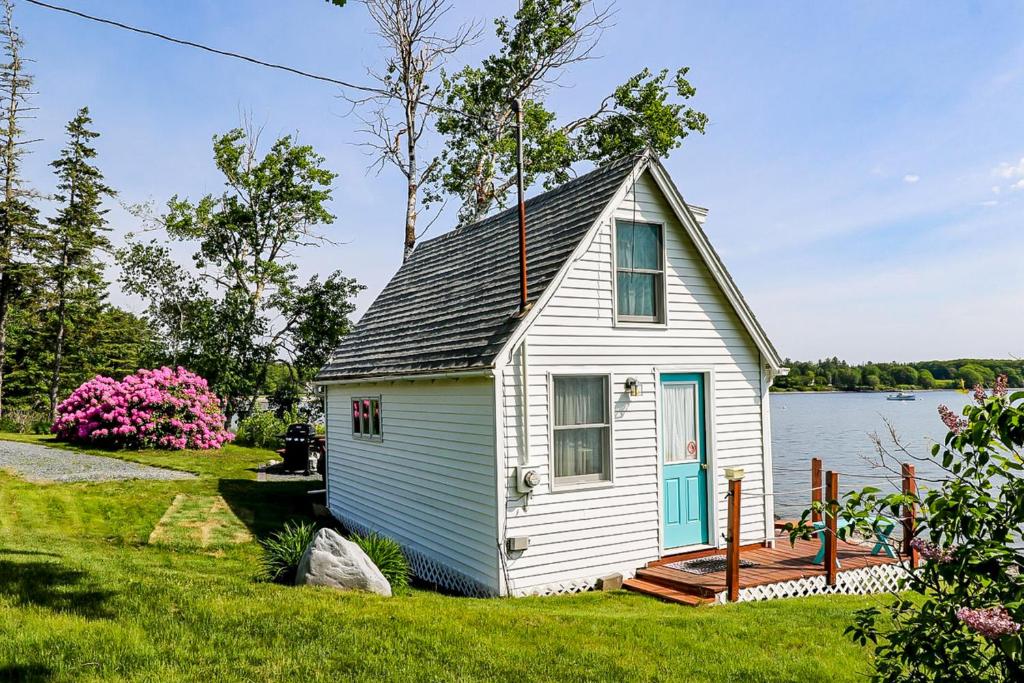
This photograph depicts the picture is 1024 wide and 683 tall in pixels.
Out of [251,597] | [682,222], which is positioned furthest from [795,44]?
[251,597]

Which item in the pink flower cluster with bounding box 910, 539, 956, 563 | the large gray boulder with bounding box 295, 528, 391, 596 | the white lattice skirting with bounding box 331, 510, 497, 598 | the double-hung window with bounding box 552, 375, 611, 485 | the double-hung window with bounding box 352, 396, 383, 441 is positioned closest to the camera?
the pink flower cluster with bounding box 910, 539, 956, 563

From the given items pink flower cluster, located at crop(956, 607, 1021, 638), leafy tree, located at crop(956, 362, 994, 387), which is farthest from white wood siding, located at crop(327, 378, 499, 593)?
pink flower cluster, located at crop(956, 607, 1021, 638)

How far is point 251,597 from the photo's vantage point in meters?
7.36

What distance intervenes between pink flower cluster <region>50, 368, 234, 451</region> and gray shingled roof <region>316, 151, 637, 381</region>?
10.5 metres

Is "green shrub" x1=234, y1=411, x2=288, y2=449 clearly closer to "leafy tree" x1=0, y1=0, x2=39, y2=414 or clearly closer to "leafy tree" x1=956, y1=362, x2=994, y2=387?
"leafy tree" x1=0, y1=0, x2=39, y2=414

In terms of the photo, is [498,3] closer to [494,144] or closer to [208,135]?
[494,144]

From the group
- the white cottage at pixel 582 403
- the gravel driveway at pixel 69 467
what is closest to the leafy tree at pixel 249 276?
the gravel driveway at pixel 69 467

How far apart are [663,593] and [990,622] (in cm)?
653

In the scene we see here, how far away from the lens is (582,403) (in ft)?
32.5

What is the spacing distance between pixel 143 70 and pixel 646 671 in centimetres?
1395

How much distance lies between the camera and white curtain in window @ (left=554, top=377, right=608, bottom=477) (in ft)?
31.7

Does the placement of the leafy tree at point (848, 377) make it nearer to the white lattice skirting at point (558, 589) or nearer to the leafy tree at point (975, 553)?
the white lattice skirting at point (558, 589)

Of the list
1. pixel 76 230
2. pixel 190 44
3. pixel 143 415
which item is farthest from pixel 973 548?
pixel 76 230

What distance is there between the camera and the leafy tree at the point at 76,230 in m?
35.1
